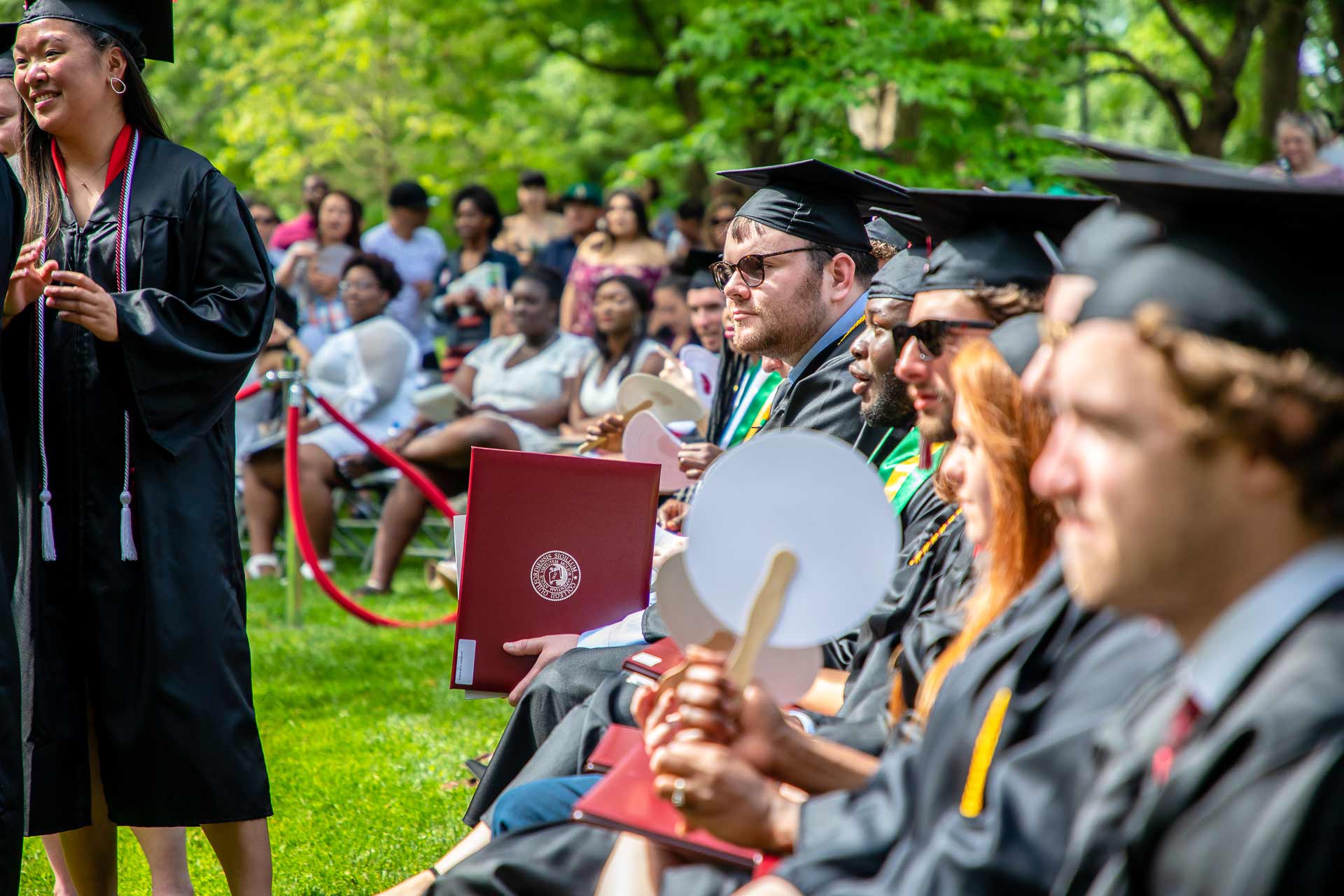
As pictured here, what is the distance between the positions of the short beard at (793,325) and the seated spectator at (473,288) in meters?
5.50

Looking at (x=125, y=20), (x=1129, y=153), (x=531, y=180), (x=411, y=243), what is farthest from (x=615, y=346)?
(x=1129, y=153)

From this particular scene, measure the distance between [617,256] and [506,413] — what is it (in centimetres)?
149

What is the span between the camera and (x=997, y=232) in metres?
2.59

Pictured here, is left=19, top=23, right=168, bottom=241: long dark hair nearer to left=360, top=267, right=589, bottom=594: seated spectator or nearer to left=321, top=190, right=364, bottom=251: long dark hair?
left=360, top=267, right=589, bottom=594: seated spectator

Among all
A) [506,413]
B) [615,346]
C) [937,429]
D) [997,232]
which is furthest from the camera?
[506,413]

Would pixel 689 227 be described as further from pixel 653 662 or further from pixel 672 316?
pixel 653 662

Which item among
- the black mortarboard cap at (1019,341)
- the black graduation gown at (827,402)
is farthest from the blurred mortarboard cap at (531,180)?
the black mortarboard cap at (1019,341)

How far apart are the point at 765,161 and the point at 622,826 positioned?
1061 cm

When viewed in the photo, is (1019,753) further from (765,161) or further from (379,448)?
(765,161)

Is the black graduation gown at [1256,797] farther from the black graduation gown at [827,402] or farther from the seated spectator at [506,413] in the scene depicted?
the seated spectator at [506,413]

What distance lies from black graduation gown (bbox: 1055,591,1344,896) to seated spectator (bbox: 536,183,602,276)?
9175mm

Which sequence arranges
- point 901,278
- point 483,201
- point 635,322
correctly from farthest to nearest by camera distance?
point 483,201
point 635,322
point 901,278

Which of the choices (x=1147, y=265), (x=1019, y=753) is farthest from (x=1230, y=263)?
(x=1019, y=753)

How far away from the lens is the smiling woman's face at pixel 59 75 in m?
3.37
